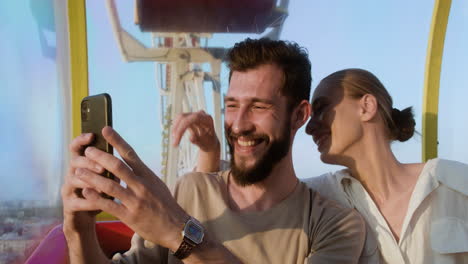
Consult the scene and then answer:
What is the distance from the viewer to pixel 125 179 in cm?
83

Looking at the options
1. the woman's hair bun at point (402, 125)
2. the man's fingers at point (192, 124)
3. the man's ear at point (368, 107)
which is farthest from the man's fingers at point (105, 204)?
the woman's hair bun at point (402, 125)

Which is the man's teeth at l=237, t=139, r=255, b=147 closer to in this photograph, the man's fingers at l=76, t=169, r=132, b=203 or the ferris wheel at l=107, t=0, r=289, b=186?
the ferris wheel at l=107, t=0, r=289, b=186

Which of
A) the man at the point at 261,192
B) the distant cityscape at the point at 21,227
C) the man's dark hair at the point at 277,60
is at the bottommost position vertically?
the distant cityscape at the point at 21,227

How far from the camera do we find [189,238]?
35.3 inches

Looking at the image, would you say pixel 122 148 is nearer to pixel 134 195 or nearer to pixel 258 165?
pixel 134 195

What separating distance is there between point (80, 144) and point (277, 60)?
0.70 meters

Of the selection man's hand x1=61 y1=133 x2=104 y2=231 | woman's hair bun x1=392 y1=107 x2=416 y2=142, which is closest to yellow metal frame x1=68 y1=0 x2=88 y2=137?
man's hand x1=61 y1=133 x2=104 y2=231

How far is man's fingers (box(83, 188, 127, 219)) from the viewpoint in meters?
0.84

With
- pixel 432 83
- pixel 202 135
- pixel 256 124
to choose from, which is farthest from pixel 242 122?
pixel 432 83

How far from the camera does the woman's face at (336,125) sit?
1.45 meters

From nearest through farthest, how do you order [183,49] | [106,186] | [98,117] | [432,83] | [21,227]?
[106,186], [98,117], [21,227], [183,49], [432,83]

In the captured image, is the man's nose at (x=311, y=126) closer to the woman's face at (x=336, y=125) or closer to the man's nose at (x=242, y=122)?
the woman's face at (x=336, y=125)

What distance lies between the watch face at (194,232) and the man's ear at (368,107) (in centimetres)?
76

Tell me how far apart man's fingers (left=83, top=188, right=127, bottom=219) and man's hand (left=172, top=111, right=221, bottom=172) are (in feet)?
0.96
